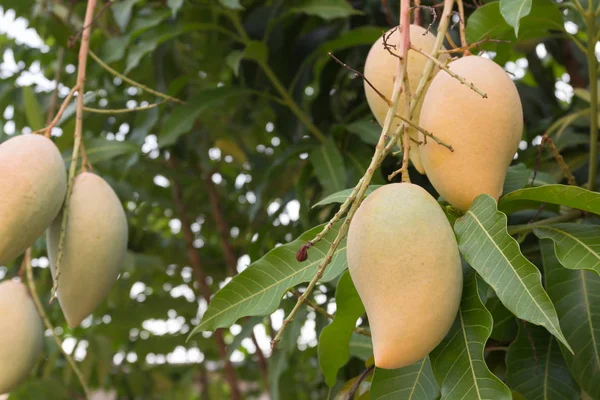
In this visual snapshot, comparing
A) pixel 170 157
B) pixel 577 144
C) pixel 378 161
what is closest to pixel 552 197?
pixel 378 161

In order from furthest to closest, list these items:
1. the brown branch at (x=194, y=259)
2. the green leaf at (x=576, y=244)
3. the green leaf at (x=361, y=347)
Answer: the brown branch at (x=194, y=259)
the green leaf at (x=361, y=347)
the green leaf at (x=576, y=244)

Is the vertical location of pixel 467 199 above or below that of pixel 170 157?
above

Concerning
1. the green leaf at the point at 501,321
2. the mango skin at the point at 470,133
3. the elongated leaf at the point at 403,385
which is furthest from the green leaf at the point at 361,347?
the mango skin at the point at 470,133

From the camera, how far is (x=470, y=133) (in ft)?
2.12

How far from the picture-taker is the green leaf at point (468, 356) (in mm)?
606

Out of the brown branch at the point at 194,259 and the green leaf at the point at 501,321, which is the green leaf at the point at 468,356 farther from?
the brown branch at the point at 194,259

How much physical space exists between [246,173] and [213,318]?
1127mm

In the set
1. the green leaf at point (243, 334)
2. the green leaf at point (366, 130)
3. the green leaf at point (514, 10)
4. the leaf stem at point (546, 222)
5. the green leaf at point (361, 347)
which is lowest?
the green leaf at point (243, 334)

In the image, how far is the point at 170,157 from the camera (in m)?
1.80

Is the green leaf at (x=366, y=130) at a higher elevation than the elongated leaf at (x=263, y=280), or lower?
lower

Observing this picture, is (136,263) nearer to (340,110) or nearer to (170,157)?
(170,157)

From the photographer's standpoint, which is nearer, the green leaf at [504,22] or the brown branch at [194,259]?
the green leaf at [504,22]

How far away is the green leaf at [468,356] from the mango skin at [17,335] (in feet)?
1.70

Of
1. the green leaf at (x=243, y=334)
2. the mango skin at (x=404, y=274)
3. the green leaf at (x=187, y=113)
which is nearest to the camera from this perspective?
the mango skin at (x=404, y=274)
